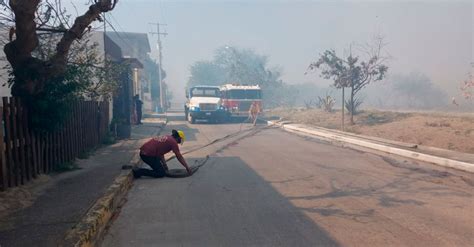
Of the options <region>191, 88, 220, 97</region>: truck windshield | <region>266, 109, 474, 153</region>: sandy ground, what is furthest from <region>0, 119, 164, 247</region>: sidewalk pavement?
<region>191, 88, 220, 97</region>: truck windshield

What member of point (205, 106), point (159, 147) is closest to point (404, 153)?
point (159, 147)

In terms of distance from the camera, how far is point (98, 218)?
5531 mm

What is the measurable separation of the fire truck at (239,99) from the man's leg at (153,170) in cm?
2281

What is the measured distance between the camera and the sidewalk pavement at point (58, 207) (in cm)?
493

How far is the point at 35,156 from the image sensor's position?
331 inches

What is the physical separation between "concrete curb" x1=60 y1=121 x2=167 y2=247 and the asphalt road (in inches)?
7.0

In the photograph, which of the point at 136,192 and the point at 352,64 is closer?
the point at 136,192

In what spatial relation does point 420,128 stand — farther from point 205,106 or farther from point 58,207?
point 58,207

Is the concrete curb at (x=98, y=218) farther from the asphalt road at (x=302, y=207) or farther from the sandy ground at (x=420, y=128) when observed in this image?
the sandy ground at (x=420, y=128)

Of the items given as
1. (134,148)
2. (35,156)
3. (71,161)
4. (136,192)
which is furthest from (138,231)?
(134,148)

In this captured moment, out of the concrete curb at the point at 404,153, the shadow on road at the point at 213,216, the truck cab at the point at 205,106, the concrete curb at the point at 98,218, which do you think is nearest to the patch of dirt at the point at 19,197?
the concrete curb at the point at 98,218

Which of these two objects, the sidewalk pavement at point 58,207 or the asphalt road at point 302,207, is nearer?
the sidewalk pavement at point 58,207

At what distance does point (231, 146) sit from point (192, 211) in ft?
31.0

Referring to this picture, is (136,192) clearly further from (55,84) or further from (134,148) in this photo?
(134,148)
